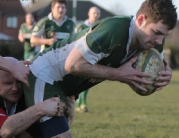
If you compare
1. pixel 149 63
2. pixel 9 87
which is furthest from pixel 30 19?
pixel 149 63

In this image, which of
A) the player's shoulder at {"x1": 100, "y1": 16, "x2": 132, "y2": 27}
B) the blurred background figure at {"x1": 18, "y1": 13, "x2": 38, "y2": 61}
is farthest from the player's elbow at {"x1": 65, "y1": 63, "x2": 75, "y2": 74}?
the blurred background figure at {"x1": 18, "y1": 13, "x2": 38, "y2": 61}

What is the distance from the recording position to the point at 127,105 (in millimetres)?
10805

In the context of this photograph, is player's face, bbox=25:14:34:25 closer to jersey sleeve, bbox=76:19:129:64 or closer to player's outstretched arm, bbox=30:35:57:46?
player's outstretched arm, bbox=30:35:57:46

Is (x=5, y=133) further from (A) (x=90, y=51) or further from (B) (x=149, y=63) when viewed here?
(B) (x=149, y=63)

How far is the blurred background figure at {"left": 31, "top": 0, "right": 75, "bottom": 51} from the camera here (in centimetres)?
904

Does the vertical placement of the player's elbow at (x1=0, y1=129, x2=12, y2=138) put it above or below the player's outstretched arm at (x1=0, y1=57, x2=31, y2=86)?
below

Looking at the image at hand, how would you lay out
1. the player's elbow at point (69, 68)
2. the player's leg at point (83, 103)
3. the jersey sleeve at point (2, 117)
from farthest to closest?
the player's leg at point (83, 103) → the jersey sleeve at point (2, 117) → the player's elbow at point (69, 68)

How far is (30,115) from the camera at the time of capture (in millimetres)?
4188

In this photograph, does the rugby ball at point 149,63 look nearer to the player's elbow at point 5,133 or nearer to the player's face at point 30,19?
the player's elbow at point 5,133

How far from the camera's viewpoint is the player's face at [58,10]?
9016 mm

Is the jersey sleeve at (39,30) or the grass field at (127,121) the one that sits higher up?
the jersey sleeve at (39,30)

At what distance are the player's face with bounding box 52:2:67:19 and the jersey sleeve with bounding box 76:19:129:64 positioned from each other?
17.0 feet

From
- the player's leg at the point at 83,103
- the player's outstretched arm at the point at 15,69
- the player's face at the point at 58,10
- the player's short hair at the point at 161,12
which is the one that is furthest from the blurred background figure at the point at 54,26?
the player's short hair at the point at 161,12

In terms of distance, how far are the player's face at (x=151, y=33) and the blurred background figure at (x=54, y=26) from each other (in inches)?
198
